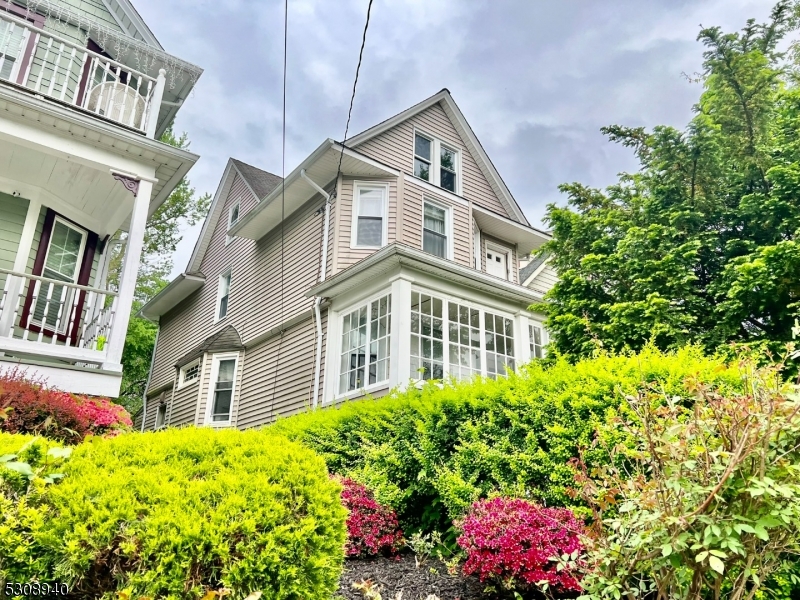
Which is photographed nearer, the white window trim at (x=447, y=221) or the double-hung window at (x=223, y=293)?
the white window trim at (x=447, y=221)

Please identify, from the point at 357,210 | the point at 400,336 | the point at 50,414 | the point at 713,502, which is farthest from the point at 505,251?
the point at 713,502

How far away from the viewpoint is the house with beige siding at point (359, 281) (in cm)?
948

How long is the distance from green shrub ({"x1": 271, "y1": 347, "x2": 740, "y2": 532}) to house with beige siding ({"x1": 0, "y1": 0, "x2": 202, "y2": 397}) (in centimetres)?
368

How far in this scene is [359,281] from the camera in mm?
9797

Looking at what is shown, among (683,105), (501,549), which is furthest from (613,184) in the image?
(501,549)

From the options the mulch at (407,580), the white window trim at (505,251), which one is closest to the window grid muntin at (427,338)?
the white window trim at (505,251)

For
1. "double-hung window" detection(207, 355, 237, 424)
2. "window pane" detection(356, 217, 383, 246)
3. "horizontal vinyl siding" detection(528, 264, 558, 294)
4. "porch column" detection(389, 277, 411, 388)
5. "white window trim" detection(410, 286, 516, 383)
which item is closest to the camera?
"porch column" detection(389, 277, 411, 388)

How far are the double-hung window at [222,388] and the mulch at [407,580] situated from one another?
378 inches

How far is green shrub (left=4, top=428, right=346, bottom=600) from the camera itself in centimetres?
209

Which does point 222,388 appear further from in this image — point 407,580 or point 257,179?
point 407,580

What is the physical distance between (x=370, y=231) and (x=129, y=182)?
5.29m

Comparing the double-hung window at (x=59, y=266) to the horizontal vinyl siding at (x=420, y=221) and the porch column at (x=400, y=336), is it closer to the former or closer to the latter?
the porch column at (x=400, y=336)

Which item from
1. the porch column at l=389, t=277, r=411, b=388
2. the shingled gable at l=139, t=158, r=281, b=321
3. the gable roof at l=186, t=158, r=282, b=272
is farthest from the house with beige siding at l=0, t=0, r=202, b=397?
the shingled gable at l=139, t=158, r=281, b=321

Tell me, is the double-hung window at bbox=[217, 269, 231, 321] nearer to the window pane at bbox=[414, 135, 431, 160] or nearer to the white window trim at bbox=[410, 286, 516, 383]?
the window pane at bbox=[414, 135, 431, 160]
